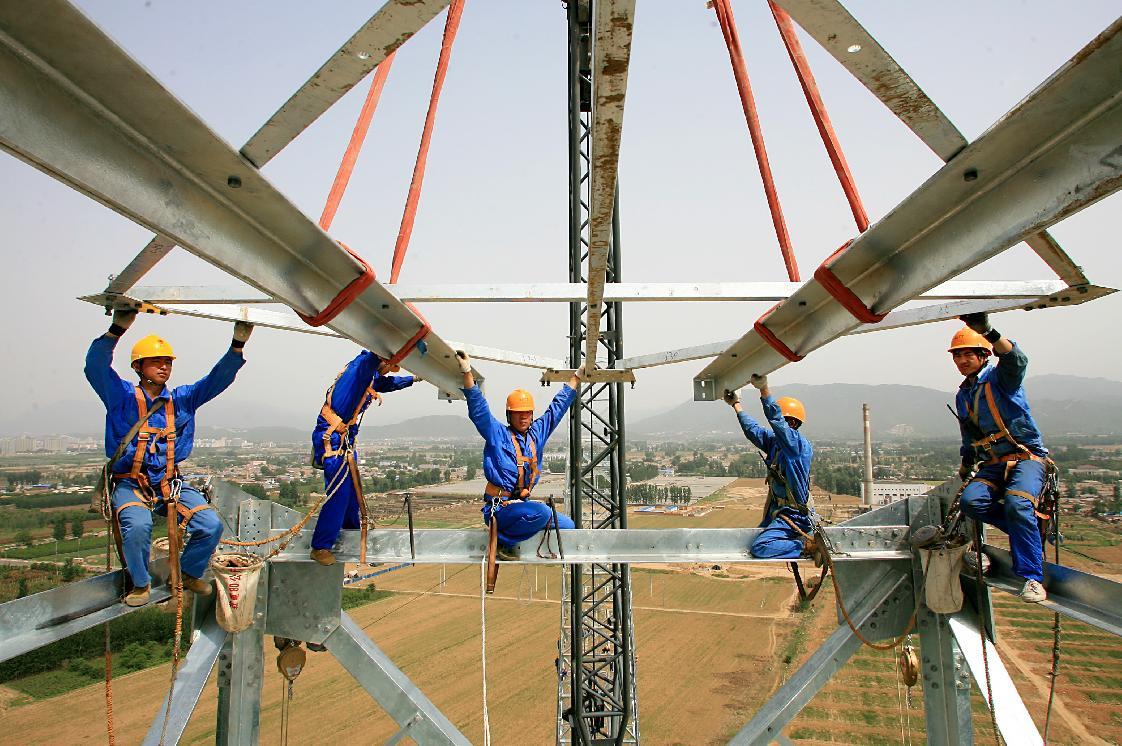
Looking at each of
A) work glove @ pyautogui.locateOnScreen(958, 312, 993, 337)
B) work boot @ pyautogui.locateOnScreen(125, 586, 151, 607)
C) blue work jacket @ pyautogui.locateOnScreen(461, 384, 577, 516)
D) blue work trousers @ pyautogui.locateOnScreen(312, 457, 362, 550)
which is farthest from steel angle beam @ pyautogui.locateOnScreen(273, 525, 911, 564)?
work glove @ pyautogui.locateOnScreen(958, 312, 993, 337)

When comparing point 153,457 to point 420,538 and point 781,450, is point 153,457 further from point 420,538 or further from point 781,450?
point 781,450

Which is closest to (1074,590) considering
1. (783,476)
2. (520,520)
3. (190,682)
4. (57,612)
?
(783,476)

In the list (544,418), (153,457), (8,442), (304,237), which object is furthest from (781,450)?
(8,442)

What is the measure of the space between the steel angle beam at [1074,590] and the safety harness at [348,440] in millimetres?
4331

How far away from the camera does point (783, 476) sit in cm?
537

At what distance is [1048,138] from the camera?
1978mm

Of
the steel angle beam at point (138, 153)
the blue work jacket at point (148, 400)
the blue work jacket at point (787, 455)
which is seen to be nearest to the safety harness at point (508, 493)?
the blue work jacket at point (787, 455)

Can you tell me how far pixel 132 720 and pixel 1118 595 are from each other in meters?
31.7

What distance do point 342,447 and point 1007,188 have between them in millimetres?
4319

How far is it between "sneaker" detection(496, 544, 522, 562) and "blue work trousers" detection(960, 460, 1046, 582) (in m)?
3.17

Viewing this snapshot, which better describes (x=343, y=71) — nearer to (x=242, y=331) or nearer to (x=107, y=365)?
(x=242, y=331)

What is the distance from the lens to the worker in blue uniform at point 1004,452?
4.05m

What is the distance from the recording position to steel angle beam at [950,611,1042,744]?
12.5ft

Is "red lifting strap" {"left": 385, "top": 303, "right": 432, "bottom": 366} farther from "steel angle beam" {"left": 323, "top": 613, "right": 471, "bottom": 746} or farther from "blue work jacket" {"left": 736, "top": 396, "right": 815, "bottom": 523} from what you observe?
"blue work jacket" {"left": 736, "top": 396, "right": 815, "bottom": 523}
